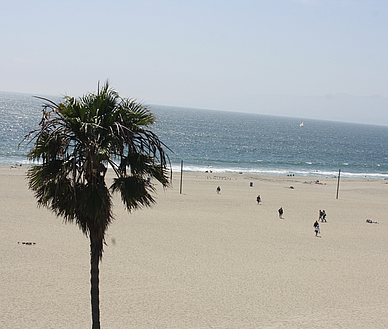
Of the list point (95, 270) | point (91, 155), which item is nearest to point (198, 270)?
point (95, 270)

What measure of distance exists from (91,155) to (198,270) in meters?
11.7

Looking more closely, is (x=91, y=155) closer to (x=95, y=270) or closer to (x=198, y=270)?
(x=95, y=270)

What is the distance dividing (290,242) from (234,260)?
17.2ft

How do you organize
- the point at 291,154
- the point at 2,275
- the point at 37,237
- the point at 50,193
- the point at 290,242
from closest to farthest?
the point at 50,193, the point at 2,275, the point at 37,237, the point at 290,242, the point at 291,154

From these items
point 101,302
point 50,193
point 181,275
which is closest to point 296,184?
point 181,275

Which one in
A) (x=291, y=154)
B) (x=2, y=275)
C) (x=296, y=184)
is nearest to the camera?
(x=2, y=275)

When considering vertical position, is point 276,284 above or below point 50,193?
below

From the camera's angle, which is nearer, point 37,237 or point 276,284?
point 276,284

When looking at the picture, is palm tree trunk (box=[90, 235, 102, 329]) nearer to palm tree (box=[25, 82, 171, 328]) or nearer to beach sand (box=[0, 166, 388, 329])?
palm tree (box=[25, 82, 171, 328])

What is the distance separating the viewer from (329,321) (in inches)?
496

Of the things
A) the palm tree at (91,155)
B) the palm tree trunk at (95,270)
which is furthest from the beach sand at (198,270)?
the palm tree at (91,155)

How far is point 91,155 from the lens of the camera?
6.04 metres

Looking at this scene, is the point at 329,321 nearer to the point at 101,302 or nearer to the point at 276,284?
the point at 276,284

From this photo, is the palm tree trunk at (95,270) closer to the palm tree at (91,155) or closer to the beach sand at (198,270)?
the palm tree at (91,155)
